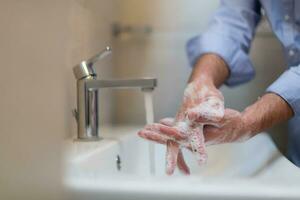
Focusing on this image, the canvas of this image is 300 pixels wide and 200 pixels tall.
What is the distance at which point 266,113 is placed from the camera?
0.75m

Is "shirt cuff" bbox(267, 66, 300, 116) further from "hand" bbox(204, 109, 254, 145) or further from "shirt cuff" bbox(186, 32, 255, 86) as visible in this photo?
"shirt cuff" bbox(186, 32, 255, 86)

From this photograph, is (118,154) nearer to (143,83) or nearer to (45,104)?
(143,83)

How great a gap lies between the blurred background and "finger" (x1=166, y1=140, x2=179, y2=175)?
165 millimetres

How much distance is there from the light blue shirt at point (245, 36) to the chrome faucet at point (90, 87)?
0.26m

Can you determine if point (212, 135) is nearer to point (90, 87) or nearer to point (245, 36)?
point (90, 87)

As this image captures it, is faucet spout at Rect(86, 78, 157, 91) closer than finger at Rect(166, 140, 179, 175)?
No

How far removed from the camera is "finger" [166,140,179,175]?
656 mm

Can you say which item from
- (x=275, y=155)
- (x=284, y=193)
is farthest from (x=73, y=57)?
(x=284, y=193)

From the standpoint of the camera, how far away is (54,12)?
30 centimetres

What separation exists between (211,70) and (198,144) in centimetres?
29

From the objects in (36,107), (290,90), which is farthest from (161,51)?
(36,107)

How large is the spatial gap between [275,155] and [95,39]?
0.53m

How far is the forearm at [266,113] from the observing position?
734mm

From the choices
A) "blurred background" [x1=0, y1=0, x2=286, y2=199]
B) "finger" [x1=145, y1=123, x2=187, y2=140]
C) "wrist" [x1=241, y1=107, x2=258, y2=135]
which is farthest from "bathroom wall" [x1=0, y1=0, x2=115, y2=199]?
"wrist" [x1=241, y1=107, x2=258, y2=135]
